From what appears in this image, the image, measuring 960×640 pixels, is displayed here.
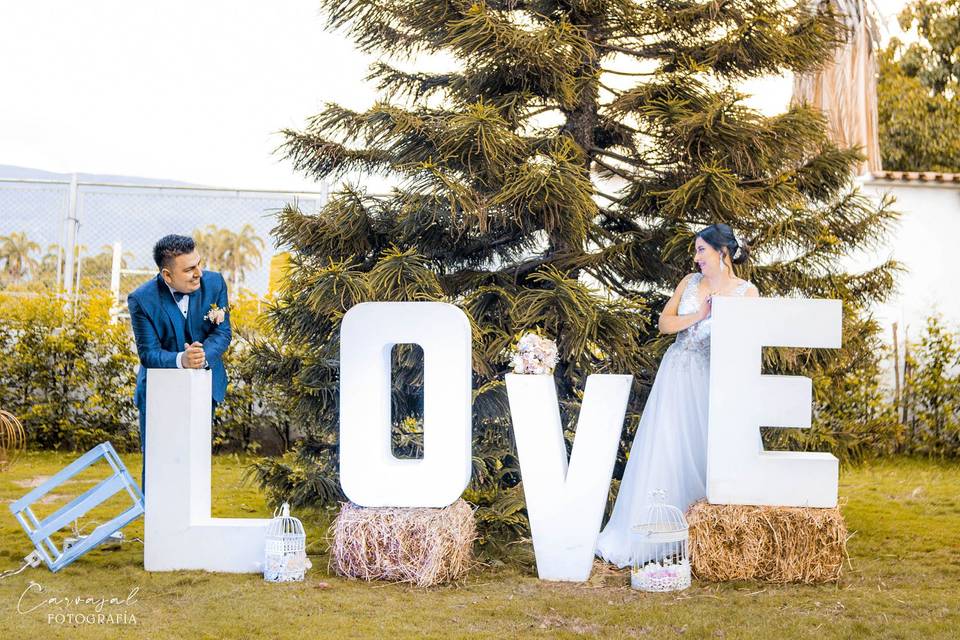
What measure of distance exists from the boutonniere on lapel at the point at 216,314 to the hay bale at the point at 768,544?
2470 millimetres

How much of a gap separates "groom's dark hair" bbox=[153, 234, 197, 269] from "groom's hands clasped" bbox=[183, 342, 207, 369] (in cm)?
43

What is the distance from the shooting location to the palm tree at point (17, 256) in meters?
9.31

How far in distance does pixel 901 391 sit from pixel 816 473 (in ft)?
16.7

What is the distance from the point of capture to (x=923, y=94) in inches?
643

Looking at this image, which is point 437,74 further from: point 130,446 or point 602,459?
point 130,446

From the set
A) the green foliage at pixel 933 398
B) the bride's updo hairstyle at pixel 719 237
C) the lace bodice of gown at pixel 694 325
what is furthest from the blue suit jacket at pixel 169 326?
the green foliage at pixel 933 398

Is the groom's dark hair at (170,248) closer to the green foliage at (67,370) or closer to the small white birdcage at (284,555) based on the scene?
the small white birdcage at (284,555)

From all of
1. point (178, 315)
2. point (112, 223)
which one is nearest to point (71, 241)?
point (112, 223)

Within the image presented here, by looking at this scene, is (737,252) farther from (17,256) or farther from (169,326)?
(17,256)

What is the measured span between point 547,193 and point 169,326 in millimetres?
1959

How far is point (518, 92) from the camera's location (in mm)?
4949

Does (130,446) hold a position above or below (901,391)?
below

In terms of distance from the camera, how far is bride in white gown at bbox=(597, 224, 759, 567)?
181 inches

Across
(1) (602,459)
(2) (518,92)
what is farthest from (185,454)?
(2) (518,92)
